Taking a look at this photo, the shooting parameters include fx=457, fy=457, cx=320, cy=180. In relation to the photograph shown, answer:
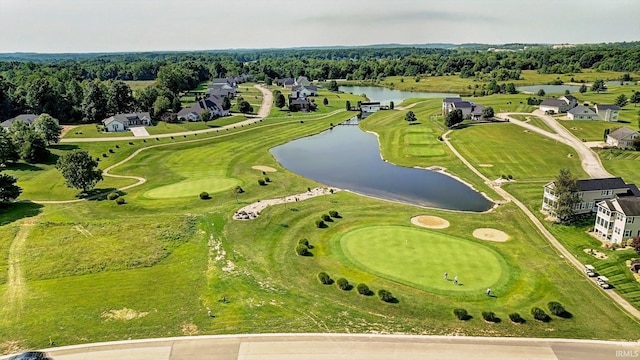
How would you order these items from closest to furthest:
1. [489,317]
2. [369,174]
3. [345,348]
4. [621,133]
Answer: [345,348] → [489,317] → [369,174] → [621,133]

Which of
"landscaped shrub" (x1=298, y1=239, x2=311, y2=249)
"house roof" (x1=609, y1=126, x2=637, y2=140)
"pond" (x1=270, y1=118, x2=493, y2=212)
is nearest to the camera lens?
"landscaped shrub" (x1=298, y1=239, x2=311, y2=249)

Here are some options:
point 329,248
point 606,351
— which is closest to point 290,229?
point 329,248

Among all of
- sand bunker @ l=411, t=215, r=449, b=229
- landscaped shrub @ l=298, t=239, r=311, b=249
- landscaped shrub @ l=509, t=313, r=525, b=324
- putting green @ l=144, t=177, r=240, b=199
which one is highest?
putting green @ l=144, t=177, r=240, b=199

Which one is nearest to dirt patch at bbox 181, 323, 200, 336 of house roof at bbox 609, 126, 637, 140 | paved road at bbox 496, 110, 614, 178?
paved road at bbox 496, 110, 614, 178

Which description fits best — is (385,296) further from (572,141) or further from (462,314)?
(572,141)

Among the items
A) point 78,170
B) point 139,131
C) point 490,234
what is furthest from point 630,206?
point 139,131

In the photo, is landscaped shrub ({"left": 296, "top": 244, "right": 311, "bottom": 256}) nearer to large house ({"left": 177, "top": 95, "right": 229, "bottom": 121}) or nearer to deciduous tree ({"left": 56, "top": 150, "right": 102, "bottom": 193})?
deciduous tree ({"left": 56, "top": 150, "right": 102, "bottom": 193})
